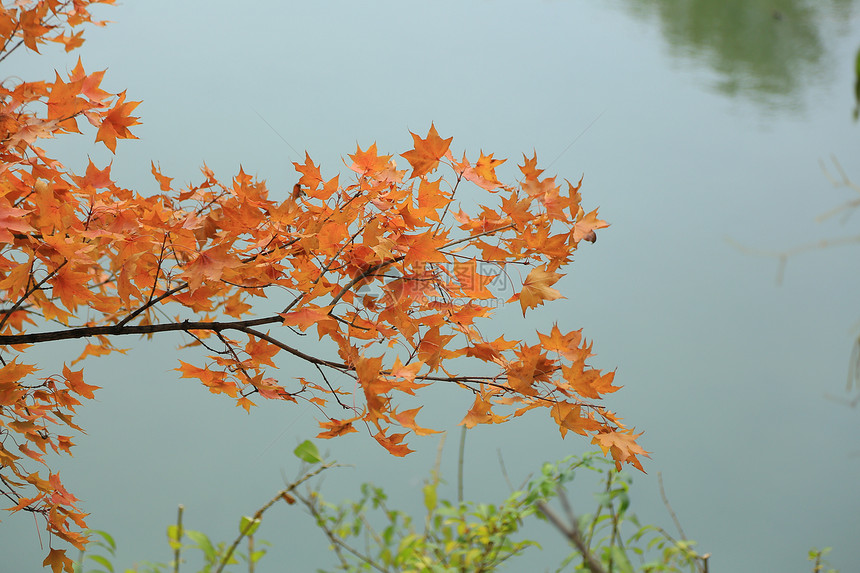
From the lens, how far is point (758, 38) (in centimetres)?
248

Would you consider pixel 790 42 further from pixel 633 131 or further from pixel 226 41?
pixel 226 41

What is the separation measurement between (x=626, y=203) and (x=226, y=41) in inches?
56.9

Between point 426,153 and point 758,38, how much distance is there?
2299 mm

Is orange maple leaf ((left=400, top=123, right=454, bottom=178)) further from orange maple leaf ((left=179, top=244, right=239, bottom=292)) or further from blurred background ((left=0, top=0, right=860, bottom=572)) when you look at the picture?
blurred background ((left=0, top=0, right=860, bottom=572))

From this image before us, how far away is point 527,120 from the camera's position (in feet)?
7.28

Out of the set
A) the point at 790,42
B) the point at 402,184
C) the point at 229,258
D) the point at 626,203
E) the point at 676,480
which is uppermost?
the point at 790,42

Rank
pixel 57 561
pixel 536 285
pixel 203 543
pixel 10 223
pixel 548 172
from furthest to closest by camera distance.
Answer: pixel 548 172, pixel 203 543, pixel 57 561, pixel 536 285, pixel 10 223

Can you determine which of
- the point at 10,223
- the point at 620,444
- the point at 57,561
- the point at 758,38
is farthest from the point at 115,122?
the point at 758,38

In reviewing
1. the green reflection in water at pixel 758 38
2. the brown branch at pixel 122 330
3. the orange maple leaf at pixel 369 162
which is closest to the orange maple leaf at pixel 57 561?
the brown branch at pixel 122 330

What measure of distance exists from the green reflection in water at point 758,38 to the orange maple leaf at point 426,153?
1.99 m

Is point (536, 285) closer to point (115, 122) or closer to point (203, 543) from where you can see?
point (115, 122)

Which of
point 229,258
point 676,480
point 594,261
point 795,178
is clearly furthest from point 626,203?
point 229,258

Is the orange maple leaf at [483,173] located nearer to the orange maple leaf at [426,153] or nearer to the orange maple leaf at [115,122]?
the orange maple leaf at [426,153]

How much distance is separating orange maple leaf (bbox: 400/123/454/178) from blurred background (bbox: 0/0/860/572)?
4.22 feet
